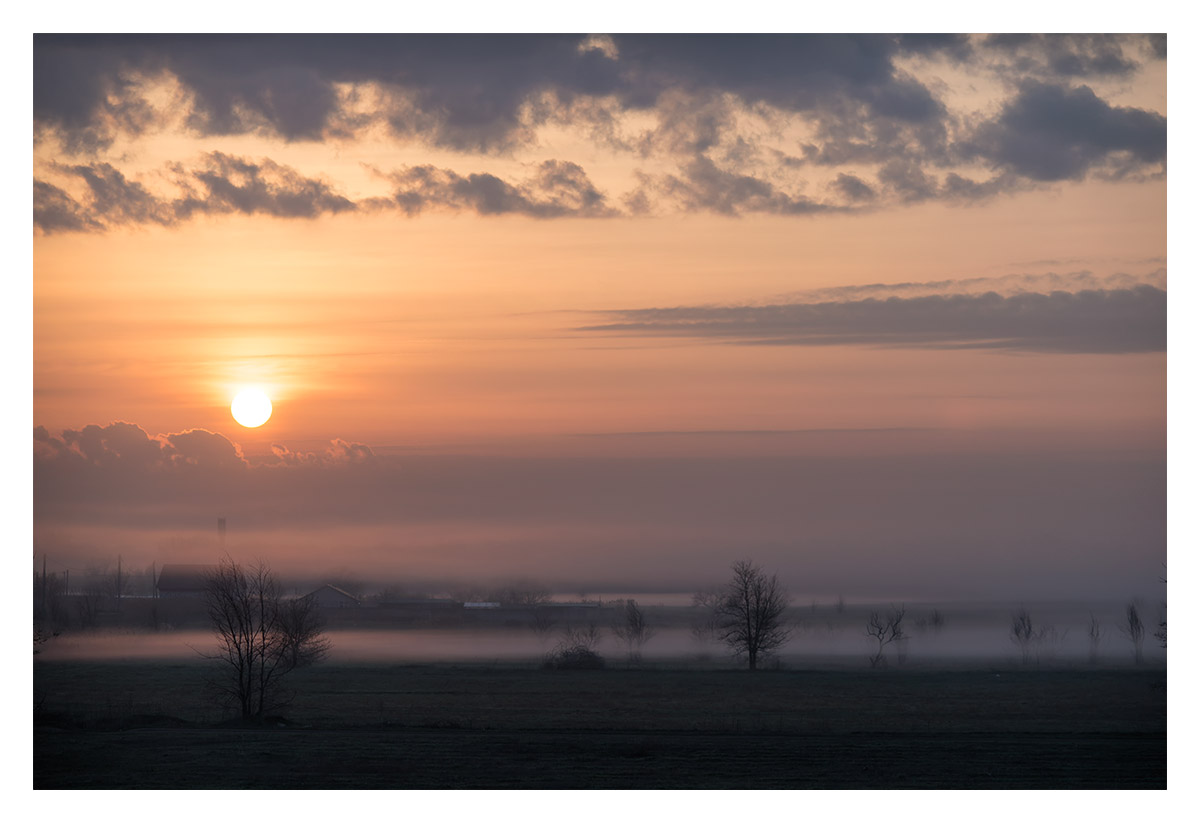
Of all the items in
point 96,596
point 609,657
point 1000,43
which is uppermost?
point 1000,43

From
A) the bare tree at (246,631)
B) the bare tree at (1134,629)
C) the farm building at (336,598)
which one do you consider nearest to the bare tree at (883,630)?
the bare tree at (1134,629)

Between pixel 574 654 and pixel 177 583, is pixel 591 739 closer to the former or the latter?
pixel 574 654

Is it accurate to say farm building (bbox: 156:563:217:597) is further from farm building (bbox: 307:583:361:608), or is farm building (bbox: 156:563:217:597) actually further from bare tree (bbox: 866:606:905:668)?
bare tree (bbox: 866:606:905:668)

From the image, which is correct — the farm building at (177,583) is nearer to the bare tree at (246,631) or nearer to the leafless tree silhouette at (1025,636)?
the bare tree at (246,631)

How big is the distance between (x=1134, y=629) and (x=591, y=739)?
21.1 metres

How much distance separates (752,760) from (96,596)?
121 ft

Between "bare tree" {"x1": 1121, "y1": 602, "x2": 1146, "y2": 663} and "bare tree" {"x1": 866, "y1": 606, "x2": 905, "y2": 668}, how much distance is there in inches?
684

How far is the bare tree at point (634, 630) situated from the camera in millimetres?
63531

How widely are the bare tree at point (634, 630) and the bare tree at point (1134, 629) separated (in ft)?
89.2

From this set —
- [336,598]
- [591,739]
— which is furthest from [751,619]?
[591,739]

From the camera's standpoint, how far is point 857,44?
19.7 meters

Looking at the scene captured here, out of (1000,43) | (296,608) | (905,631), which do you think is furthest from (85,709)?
(905,631)

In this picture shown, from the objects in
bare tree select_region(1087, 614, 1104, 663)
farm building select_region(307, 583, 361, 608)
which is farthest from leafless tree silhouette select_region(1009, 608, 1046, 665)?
farm building select_region(307, 583, 361, 608)
